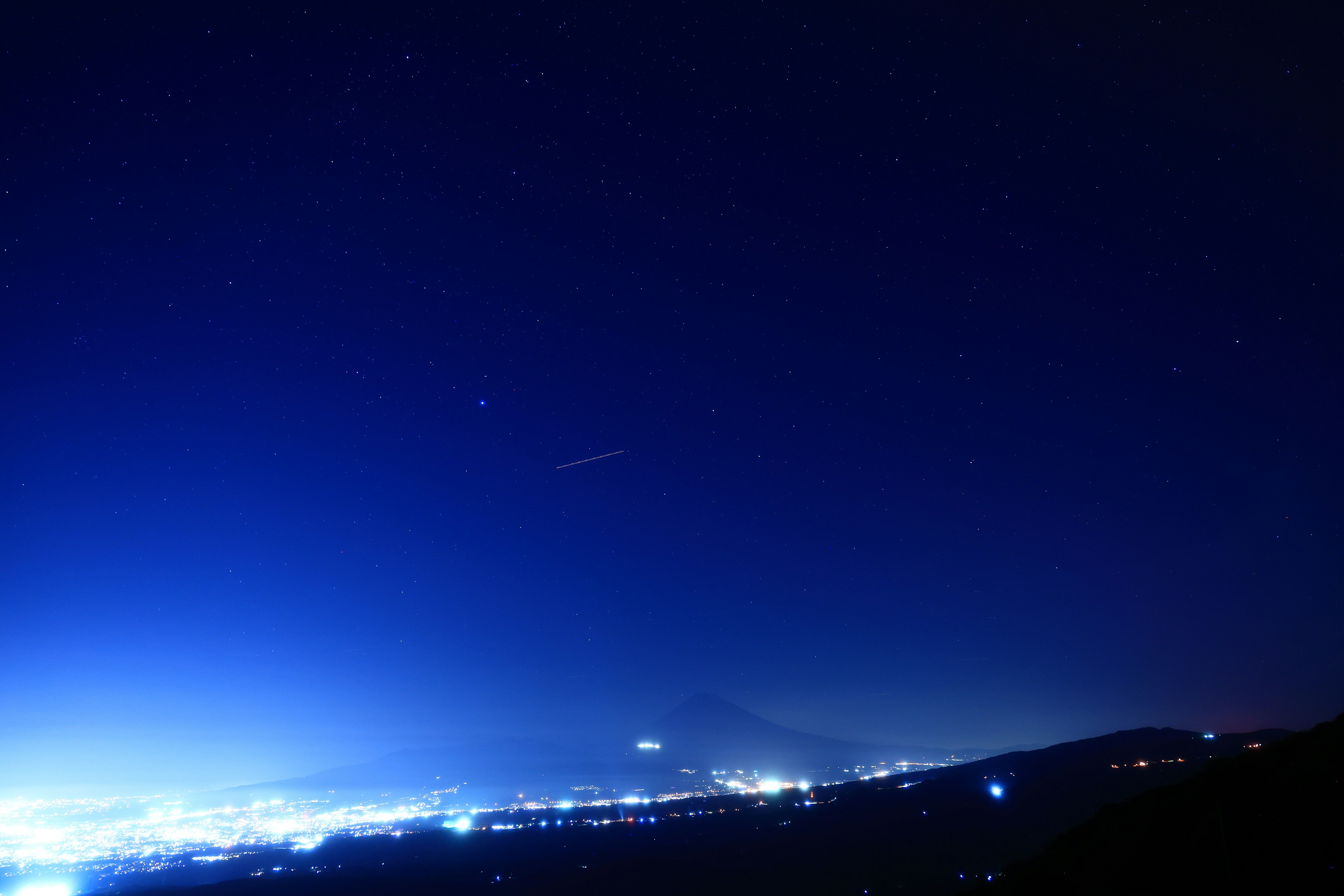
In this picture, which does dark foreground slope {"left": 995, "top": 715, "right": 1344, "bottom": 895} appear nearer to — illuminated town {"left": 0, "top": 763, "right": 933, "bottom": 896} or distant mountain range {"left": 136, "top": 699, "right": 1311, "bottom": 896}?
distant mountain range {"left": 136, "top": 699, "right": 1311, "bottom": 896}

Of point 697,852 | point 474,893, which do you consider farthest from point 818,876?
point 474,893

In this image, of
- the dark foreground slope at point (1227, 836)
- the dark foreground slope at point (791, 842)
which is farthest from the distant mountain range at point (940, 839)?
the dark foreground slope at point (791, 842)

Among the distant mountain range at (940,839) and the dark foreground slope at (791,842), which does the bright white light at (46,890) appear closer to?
the distant mountain range at (940,839)

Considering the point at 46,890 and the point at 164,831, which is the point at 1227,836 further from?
the point at 164,831

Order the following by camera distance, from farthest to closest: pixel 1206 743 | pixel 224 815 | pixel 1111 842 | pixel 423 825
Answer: pixel 224 815 < pixel 423 825 < pixel 1206 743 < pixel 1111 842

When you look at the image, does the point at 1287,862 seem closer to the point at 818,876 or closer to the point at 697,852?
the point at 818,876

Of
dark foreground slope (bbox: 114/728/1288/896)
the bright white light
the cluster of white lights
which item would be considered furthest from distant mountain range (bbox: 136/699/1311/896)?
the cluster of white lights
